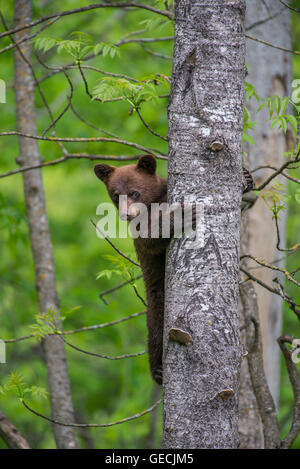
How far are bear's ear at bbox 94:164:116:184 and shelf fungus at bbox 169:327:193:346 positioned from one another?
7.27ft

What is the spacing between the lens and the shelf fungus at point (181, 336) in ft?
9.02

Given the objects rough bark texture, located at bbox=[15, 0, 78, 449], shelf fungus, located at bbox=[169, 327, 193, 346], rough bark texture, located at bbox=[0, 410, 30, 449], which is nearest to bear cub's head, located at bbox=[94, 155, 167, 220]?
rough bark texture, located at bbox=[15, 0, 78, 449]

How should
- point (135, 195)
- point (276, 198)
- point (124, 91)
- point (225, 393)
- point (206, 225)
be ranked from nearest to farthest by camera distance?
point (225, 393) → point (206, 225) → point (124, 91) → point (276, 198) → point (135, 195)

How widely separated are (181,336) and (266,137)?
3960 millimetres

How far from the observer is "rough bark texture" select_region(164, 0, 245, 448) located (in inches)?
107

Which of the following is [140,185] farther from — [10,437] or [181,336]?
[10,437]

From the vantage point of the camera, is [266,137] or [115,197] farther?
[266,137]

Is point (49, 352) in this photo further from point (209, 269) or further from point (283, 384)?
point (283, 384)

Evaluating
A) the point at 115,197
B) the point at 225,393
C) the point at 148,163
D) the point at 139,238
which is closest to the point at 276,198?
the point at 139,238

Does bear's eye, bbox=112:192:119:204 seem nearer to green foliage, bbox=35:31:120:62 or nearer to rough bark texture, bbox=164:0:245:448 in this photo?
green foliage, bbox=35:31:120:62

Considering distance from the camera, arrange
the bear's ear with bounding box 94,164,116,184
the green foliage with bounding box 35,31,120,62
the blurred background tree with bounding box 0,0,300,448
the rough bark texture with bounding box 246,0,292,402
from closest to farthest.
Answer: the green foliage with bounding box 35,31,120,62 < the bear's ear with bounding box 94,164,116,184 < the rough bark texture with bounding box 246,0,292,402 < the blurred background tree with bounding box 0,0,300,448

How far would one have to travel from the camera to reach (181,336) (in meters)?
2.76

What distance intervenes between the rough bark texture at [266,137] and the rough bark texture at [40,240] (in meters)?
2.19

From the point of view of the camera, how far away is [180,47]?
9.68 feet
